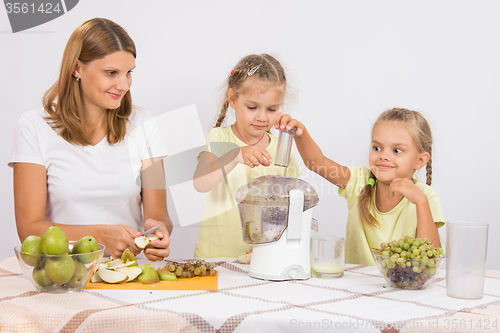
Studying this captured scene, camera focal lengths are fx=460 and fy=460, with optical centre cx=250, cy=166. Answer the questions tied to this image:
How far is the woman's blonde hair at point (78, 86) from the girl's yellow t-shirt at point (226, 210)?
0.38m

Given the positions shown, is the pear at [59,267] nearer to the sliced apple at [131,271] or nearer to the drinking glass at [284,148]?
the sliced apple at [131,271]

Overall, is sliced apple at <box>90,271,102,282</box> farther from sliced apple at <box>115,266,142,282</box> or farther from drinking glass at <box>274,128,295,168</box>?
drinking glass at <box>274,128,295,168</box>

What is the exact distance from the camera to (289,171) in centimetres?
187

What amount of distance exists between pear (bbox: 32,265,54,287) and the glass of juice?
0.64m

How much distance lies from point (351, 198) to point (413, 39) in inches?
41.8

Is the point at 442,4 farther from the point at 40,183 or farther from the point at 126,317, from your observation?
the point at 126,317

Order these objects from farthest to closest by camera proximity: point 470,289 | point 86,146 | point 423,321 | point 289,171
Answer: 1. point 289,171
2. point 86,146
3. point 470,289
4. point 423,321

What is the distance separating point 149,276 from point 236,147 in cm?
81

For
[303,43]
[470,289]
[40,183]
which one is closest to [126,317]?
[470,289]

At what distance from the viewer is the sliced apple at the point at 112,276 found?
108 centimetres

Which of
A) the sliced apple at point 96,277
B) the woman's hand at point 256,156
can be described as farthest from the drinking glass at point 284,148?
the sliced apple at point 96,277

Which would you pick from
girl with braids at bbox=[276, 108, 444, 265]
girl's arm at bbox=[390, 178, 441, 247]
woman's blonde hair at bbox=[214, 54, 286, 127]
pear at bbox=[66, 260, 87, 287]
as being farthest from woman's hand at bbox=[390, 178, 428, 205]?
pear at bbox=[66, 260, 87, 287]

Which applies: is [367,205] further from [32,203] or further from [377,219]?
[32,203]

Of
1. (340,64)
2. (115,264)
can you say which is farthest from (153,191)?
(340,64)
